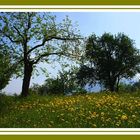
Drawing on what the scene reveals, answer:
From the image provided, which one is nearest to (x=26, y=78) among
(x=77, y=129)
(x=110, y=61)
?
(x=110, y=61)

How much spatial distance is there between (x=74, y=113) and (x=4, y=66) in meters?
6.44

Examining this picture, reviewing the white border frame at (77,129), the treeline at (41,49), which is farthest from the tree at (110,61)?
the white border frame at (77,129)

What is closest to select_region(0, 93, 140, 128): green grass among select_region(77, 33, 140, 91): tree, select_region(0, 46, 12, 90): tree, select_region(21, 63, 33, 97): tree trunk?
select_region(0, 46, 12, 90): tree

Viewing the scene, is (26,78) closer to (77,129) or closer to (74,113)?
(74,113)

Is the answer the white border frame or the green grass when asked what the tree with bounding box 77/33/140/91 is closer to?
the green grass

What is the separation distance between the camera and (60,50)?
22.3 metres

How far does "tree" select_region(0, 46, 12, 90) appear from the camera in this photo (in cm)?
2080

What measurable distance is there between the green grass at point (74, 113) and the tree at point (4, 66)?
1508 mm

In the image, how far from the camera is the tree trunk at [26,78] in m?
21.9

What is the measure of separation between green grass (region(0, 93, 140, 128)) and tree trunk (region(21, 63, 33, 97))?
2128 mm

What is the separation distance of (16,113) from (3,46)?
4.89 m

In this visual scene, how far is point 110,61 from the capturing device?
94.3 feet
